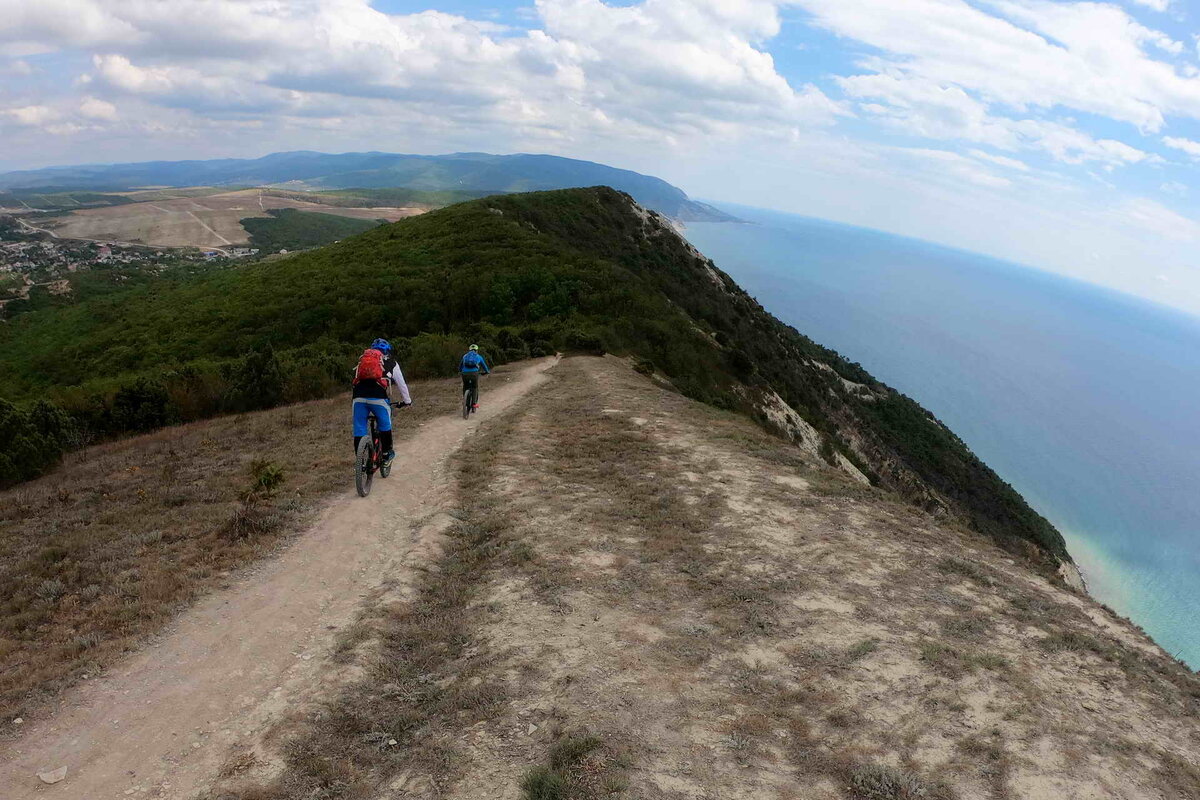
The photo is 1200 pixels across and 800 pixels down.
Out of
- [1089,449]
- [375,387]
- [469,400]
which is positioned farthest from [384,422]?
[1089,449]

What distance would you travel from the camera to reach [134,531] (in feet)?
29.1

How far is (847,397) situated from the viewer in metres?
56.7

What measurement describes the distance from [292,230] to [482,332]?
17607 cm

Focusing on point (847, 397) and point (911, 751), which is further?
point (847, 397)

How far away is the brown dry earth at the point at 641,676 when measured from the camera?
4707 millimetres

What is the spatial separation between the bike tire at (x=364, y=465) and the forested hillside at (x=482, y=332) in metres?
8.94

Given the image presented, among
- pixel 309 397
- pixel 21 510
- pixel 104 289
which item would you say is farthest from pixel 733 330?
pixel 104 289

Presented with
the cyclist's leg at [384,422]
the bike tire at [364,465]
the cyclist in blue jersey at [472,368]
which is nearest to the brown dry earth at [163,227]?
the cyclist in blue jersey at [472,368]

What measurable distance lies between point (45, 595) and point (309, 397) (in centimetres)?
1309

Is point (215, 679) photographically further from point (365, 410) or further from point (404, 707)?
point (365, 410)

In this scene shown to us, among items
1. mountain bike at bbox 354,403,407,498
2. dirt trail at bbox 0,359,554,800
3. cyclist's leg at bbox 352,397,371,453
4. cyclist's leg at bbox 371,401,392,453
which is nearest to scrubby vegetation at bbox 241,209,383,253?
mountain bike at bbox 354,403,407,498

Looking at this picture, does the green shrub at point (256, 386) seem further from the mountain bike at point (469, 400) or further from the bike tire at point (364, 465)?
the bike tire at point (364, 465)

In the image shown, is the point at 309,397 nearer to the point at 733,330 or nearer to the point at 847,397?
the point at 733,330

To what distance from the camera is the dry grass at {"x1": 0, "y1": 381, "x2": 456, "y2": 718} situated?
20.1 ft
